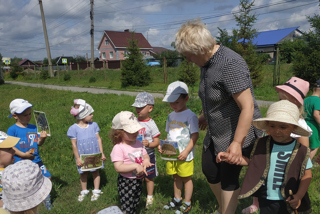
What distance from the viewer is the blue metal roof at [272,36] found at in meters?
45.1

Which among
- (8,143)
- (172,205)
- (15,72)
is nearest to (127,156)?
(172,205)

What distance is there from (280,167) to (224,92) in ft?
2.39

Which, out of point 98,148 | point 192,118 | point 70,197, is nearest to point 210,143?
point 192,118

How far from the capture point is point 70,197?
3.60m

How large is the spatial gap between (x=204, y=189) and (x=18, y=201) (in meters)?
2.49

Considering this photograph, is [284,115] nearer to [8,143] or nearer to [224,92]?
[224,92]

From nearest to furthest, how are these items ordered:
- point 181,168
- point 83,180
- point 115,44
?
point 181,168 → point 83,180 → point 115,44

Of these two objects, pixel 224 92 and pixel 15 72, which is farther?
pixel 15 72

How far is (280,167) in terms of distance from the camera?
186 cm

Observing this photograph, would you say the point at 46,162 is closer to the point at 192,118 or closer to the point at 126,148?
the point at 126,148

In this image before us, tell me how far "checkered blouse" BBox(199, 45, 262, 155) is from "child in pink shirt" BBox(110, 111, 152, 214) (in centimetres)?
79

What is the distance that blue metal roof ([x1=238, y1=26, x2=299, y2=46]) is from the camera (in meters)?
45.1

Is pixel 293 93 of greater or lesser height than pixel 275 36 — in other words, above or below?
below

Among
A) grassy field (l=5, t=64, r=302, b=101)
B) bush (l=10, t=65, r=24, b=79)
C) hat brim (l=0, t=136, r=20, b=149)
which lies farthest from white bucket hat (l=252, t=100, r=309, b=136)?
bush (l=10, t=65, r=24, b=79)
